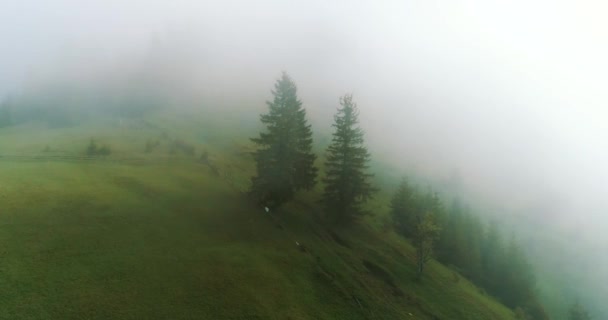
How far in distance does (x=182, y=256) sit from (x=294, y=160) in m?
21.8

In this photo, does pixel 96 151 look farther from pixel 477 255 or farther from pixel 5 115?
pixel 5 115

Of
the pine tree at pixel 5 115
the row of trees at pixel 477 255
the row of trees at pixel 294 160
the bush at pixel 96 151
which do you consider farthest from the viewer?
the pine tree at pixel 5 115

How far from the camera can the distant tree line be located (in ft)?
172

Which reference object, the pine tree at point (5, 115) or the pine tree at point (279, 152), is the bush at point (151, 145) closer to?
the pine tree at point (279, 152)

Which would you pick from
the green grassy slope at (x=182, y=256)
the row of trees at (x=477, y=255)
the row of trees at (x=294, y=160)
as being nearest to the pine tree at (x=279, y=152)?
Answer: the row of trees at (x=294, y=160)

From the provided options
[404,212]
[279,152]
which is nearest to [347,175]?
[279,152]

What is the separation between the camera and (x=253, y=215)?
5197 centimetres

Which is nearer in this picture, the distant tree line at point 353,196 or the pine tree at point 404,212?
the distant tree line at point 353,196

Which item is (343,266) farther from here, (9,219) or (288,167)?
(9,219)

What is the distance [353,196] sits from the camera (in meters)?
58.5

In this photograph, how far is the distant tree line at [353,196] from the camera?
52.4 meters

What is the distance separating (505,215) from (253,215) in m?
114

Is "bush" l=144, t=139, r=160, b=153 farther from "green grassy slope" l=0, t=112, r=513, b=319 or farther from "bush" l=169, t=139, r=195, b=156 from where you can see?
"green grassy slope" l=0, t=112, r=513, b=319

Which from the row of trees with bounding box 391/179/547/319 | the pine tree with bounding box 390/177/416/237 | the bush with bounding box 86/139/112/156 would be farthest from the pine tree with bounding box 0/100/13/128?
the row of trees with bounding box 391/179/547/319
